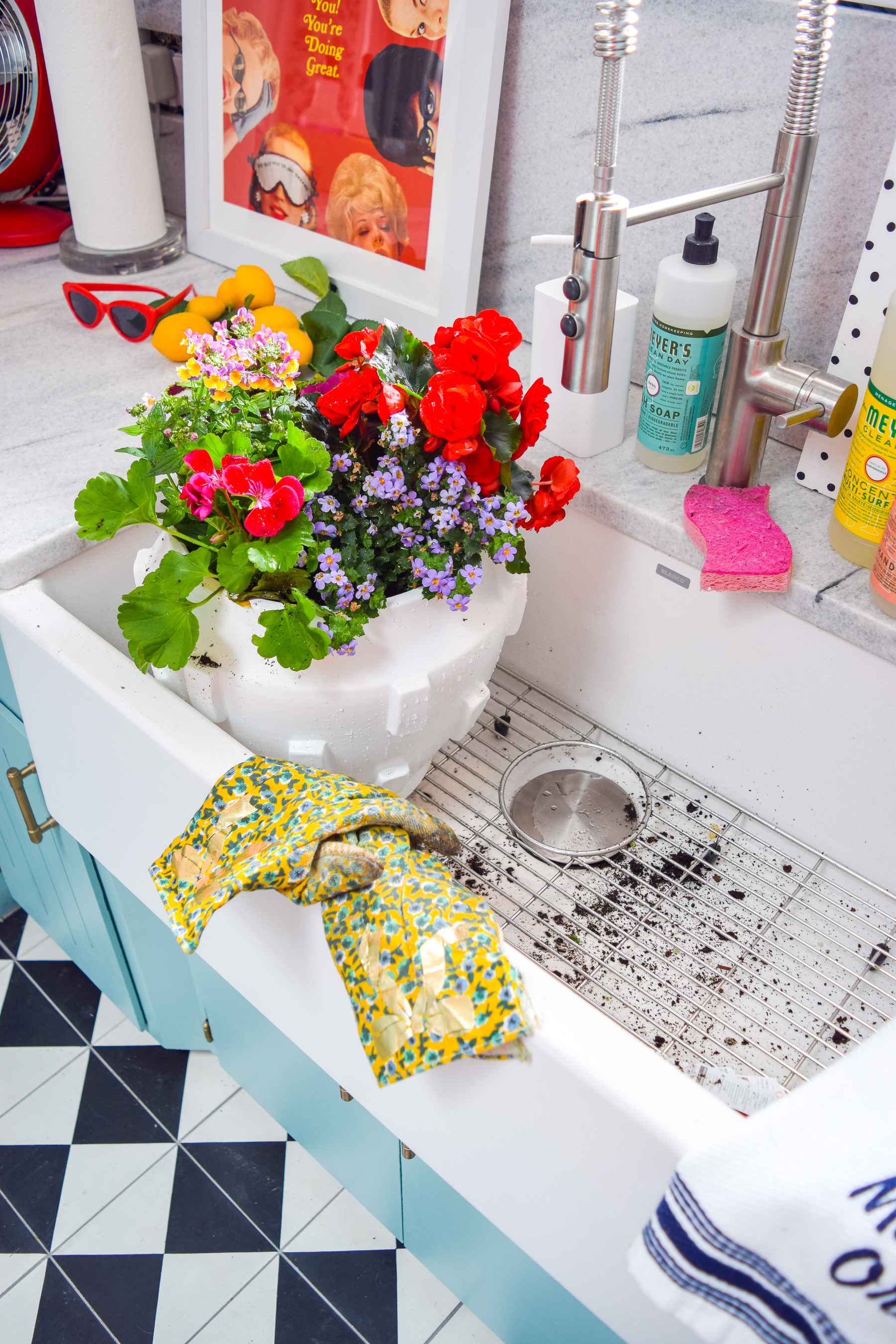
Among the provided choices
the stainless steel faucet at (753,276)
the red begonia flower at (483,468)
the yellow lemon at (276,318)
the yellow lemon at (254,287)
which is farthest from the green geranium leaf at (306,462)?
the yellow lemon at (254,287)

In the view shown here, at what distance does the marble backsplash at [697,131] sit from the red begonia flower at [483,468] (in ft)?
1.28

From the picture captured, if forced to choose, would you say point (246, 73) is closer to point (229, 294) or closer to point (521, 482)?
point (229, 294)

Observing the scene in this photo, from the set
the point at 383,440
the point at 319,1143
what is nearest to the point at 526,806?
the point at 383,440

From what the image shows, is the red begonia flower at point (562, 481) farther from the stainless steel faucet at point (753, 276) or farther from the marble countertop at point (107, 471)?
the marble countertop at point (107, 471)

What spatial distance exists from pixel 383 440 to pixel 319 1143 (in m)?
0.88

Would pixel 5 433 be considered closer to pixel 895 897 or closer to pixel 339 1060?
pixel 339 1060

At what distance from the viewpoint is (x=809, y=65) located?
74 cm

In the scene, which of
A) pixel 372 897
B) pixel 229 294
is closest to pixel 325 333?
pixel 229 294

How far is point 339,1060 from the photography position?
0.79 metres

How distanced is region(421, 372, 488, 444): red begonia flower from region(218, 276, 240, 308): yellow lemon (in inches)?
22.3

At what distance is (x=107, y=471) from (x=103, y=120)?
548 mm

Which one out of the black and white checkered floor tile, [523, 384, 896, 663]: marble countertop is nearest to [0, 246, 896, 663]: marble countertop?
[523, 384, 896, 663]: marble countertop

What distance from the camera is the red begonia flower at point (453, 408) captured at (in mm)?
718

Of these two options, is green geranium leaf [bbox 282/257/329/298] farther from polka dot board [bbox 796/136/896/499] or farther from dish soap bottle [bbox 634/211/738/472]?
polka dot board [bbox 796/136/896/499]
